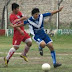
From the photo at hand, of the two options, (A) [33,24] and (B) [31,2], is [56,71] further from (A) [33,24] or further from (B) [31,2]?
(B) [31,2]

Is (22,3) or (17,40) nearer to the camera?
(17,40)

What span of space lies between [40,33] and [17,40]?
91cm

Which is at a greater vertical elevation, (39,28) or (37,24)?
(37,24)

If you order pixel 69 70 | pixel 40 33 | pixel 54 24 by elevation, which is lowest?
pixel 54 24

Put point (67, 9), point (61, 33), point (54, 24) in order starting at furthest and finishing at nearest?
point (67, 9) < point (54, 24) < point (61, 33)

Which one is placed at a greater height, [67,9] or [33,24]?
[33,24]

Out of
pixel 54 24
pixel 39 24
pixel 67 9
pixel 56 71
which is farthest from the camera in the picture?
pixel 67 9

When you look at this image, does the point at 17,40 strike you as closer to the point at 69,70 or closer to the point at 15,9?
the point at 15,9

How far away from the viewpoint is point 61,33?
3622cm

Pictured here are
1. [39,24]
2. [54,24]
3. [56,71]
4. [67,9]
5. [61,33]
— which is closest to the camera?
[56,71]

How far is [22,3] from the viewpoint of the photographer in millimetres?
48219

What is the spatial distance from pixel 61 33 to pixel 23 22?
936 inches

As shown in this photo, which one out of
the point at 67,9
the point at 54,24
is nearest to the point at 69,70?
the point at 54,24

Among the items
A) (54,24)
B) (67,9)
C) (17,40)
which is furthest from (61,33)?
(17,40)
